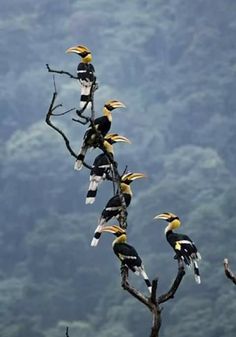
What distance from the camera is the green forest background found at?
28.3 m

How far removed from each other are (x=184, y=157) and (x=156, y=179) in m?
2.16

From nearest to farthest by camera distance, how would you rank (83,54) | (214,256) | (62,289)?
(83,54)
(214,256)
(62,289)

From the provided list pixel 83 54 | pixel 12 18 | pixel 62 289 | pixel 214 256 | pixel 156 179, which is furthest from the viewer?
pixel 12 18

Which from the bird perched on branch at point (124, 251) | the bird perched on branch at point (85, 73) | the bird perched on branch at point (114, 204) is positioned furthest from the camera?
the bird perched on branch at point (85, 73)

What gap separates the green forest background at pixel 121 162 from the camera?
93.0 ft

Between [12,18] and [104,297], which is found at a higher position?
[12,18]

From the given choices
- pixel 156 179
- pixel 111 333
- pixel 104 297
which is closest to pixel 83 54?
pixel 111 333

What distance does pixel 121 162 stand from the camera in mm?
37719

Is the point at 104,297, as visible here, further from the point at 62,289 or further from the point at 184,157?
the point at 184,157

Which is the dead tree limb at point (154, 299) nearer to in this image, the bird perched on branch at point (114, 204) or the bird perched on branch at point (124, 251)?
the bird perched on branch at point (124, 251)

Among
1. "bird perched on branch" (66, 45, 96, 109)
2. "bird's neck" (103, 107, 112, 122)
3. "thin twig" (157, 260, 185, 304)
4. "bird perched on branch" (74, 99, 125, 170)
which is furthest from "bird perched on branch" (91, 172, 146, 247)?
"thin twig" (157, 260, 185, 304)

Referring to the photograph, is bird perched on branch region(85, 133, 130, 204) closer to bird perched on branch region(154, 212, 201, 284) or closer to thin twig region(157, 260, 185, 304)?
bird perched on branch region(154, 212, 201, 284)

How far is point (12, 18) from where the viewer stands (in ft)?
170

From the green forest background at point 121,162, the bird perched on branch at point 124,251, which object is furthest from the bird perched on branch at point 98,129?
the green forest background at point 121,162
